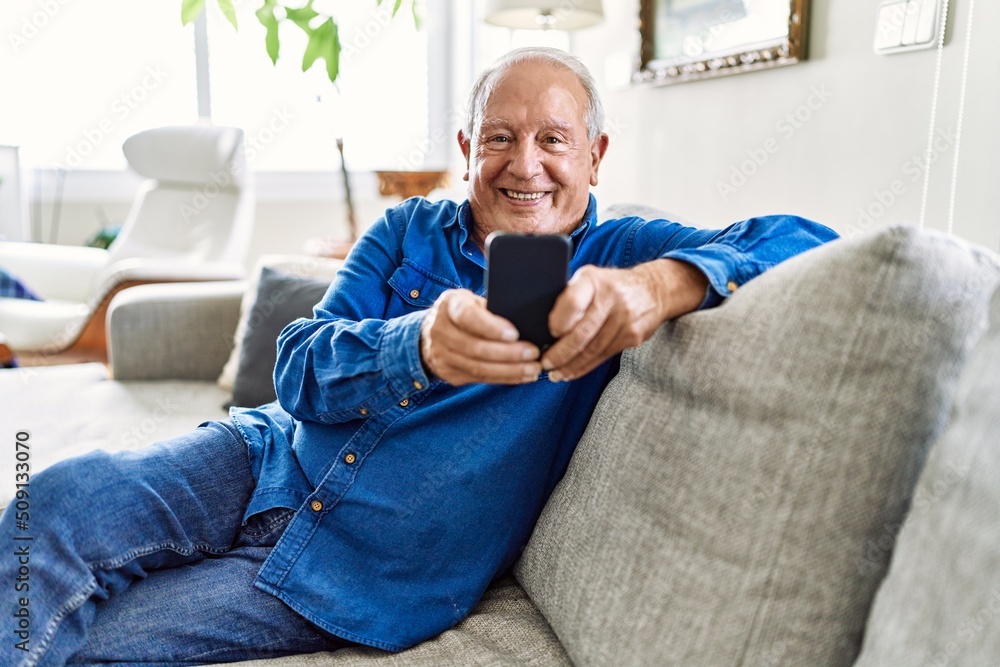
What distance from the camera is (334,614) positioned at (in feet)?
2.94

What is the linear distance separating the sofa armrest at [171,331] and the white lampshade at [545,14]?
1.08 meters

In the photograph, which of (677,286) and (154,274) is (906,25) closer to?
(677,286)

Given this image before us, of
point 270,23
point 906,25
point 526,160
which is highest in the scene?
point 270,23

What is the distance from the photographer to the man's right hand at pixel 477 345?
28.5 inches

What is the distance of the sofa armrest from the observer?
81.0 inches

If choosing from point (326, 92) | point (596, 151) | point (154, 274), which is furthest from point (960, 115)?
point (326, 92)

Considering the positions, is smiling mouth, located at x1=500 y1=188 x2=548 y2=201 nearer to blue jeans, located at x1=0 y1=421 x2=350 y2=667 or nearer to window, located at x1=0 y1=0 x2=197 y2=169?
blue jeans, located at x1=0 y1=421 x2=350 y2=667

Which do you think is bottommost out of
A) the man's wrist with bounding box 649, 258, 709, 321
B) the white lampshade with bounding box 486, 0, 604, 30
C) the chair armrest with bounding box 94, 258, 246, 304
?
the chair armrest with bounding box 94, 258, 246, 304

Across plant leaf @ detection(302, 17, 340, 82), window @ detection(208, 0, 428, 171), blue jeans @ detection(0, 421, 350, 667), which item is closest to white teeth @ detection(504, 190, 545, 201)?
blue jeans @ detection(0, 421, 350, 667)

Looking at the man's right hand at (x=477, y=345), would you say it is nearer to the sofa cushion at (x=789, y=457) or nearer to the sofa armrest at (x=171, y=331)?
the sofa cushion at (x=789, y=457)

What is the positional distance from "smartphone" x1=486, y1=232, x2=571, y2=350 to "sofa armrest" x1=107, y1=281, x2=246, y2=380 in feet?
5.08

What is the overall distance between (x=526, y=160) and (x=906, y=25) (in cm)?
82

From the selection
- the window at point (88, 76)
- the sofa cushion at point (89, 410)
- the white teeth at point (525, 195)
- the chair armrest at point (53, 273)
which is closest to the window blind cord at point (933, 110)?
the white teeth at point (525, 195)

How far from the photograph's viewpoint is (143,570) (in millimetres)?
922
